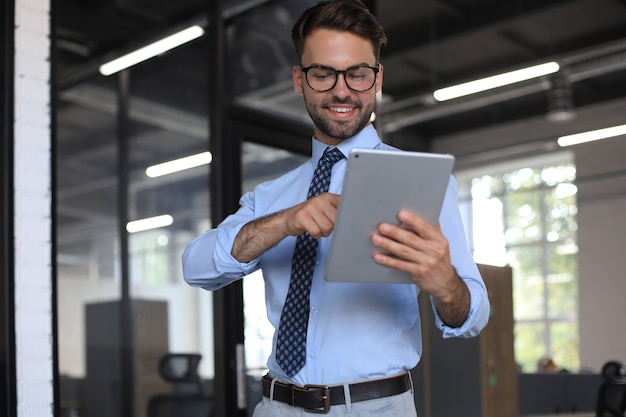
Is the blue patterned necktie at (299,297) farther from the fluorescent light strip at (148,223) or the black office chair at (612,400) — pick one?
the black office chair at (612,400)

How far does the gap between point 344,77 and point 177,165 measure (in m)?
5.11

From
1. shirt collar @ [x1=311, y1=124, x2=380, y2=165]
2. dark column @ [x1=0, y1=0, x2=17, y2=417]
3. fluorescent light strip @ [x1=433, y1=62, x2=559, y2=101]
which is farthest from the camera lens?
fluorescent light strip @ [x1=433, y1=62, x2=559, y2=101]

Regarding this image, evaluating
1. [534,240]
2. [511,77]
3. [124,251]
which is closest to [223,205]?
[124,251]

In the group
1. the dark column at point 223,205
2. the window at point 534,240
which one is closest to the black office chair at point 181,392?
the dark column at point 223,205

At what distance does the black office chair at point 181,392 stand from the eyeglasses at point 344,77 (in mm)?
4576

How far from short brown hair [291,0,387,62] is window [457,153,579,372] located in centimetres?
1263

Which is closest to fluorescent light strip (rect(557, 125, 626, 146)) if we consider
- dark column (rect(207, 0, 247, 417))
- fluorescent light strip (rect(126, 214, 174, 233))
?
fluorescent light strip (rect(126, 214, 174, 233))

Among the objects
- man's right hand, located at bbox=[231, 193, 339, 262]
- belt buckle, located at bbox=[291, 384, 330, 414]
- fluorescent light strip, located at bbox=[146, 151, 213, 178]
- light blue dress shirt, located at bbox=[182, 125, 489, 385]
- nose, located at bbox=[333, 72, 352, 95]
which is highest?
fluorescent light strip, located at bbox=[146, 151, 213, 178]

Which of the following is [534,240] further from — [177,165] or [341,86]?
[341,86]

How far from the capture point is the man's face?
1.44 meters

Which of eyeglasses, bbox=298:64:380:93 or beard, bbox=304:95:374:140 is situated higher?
eyeglasses, bbox=298:64:380:93

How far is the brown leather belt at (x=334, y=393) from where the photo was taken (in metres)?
1.41

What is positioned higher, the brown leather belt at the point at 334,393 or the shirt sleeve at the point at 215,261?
the shirt sleeve at the point at 215,261

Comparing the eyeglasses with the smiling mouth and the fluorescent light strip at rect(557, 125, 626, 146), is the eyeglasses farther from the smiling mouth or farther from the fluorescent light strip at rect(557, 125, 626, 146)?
the fluorescent light strip at rect(557, 125, 626, 146)
